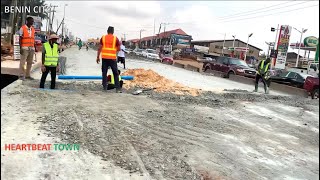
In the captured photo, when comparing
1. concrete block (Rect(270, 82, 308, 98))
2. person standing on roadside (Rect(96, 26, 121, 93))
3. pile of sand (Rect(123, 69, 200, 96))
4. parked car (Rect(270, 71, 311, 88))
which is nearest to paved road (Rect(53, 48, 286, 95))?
concrete block (Rect(270, 82, 308, 98))

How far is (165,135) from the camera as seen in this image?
5.22 metres

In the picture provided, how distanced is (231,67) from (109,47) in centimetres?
1565

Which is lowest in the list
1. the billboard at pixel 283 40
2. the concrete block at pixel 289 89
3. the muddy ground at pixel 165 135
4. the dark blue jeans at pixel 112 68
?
→ the concrete block at pixel 289 89

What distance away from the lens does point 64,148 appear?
4.14 metres

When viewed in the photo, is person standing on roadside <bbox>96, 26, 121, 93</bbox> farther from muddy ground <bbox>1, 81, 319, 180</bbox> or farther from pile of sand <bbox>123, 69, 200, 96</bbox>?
pile of sand <bbox>123, 69, 200, 96</bbox>

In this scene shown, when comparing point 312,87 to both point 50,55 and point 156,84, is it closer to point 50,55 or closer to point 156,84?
point 156,84

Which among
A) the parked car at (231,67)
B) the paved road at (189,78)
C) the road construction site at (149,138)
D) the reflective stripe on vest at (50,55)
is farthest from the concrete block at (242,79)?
the reflective stripe on vest at (50,55)

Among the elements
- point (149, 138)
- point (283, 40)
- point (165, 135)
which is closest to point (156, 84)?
point (165, 135)

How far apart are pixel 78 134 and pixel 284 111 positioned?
20.1 ft

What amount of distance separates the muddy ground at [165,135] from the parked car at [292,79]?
1038cm

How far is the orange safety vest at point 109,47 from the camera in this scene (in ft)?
28.7

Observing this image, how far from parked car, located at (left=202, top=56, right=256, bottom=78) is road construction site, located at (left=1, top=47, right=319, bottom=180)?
14.2m

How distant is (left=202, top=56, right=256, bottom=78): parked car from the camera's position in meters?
22.4

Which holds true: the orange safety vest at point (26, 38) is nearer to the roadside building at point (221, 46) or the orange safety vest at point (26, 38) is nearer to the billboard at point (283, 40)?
the billboard at point (283, 40)
